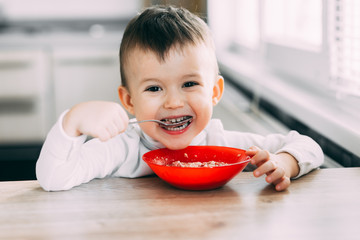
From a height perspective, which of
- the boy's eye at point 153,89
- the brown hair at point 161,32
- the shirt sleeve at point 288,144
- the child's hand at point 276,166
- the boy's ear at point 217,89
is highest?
the brown hair at point 161,32

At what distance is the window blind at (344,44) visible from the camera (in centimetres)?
134

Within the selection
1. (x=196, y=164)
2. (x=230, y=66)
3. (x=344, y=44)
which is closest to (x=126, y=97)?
(x=196, y=164)

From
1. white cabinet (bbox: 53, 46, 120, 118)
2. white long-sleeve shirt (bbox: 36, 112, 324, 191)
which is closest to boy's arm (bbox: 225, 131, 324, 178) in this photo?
white long-sleeve shirt (bbox: 36, 112, 324, 191)

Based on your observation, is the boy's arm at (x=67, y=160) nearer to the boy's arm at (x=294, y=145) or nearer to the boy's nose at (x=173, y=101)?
the boy's nose at (x=173, y=101)

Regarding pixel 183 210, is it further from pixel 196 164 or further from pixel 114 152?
pixel 114 152

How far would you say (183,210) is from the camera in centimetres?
73

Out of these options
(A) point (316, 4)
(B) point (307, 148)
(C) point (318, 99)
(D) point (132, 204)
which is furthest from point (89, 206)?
(A) point (316, 4)

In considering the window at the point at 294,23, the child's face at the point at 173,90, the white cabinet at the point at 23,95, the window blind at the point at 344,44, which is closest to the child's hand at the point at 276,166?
the child's face at the point at 173,90

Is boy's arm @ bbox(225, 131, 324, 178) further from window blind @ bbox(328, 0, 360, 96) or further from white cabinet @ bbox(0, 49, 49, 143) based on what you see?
white cabinet @ bbox(0, 49, 49, 143)

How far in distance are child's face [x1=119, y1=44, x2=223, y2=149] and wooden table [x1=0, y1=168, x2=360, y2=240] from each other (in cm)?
12

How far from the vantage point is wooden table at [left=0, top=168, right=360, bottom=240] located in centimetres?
65

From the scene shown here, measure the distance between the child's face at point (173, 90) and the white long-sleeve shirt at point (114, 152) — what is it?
89 millimetres

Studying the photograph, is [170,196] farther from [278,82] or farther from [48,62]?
[48,62]

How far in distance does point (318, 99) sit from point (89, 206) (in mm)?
1037
